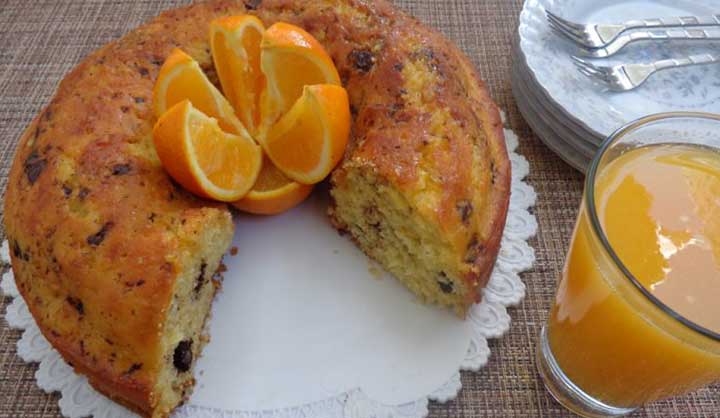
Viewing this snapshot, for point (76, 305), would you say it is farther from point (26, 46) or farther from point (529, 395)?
point (26, 46)

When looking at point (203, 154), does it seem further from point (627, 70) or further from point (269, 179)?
point (627, 70)

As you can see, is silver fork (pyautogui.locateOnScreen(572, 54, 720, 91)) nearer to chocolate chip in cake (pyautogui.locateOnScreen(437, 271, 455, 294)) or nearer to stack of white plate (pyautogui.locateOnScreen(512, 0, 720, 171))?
stack of white plate (pyautogui.locateOnScreen(512, 0, 720, 171))

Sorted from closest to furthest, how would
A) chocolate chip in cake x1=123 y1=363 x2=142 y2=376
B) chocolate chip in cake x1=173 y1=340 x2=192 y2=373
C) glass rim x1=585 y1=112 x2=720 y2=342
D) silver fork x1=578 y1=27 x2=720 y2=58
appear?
glass rim x1=585 y1=112 x2=720 y2=342 < chocolate chip in cake x1=123 y1=363 x2=142 y2=376 < chocolate chip in cake x1=173 y1=340 x2=192 y2=373 < silver fork x1=578 y1=27 x2=720 y2=58

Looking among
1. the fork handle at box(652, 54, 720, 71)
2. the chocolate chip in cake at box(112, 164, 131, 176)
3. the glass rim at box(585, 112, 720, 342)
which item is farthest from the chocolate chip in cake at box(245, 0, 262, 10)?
the fork handle at box(652, 54, 720, 71)

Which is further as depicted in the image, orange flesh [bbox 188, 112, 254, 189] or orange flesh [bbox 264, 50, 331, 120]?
orange flesh [bbox 264, 50, 331, 120]

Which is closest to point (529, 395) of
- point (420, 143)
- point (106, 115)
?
point (420, 143)

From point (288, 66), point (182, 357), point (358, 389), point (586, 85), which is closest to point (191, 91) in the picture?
point (288, 66)

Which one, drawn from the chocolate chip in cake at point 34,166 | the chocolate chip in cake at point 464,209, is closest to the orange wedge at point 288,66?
the chocolate chip in cake at point 464,209
